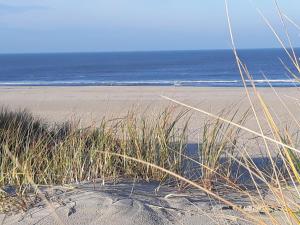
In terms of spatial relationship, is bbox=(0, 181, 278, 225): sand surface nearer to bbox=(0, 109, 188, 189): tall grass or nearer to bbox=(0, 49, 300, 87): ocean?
bbox=(0, 109, 188, 189): tall grass

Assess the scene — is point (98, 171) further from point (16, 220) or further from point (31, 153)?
point (16, 220)

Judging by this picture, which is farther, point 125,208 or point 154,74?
point 154,74

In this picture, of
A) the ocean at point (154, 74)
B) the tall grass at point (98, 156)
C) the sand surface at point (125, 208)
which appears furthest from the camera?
the ocean at point (154, 74)

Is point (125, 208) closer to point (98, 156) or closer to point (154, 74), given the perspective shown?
point (98, 156)

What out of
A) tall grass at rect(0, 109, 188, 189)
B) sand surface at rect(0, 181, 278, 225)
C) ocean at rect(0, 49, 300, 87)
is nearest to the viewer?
sand surface at rect(0, 181, 278, 225)

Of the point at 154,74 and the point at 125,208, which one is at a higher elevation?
the point at 125,208

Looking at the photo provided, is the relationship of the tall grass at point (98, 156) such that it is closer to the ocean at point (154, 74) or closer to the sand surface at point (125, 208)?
the sand surface at point (125, 208)

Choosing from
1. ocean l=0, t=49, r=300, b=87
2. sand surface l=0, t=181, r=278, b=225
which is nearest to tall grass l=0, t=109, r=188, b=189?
sand surface l=0, t=181, r=278, b=225

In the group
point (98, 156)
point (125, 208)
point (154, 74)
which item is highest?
point (98, 156)

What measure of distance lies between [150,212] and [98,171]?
1.24m

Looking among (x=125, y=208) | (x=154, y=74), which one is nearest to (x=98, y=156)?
(x=125, y=208)

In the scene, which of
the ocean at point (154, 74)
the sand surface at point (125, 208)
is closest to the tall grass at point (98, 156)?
the sand surface at point (125, 208)

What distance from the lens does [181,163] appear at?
5.38 m

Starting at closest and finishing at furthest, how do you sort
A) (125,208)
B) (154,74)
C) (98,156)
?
1. (125,208)
2. (98,156)
3. (154,74)
